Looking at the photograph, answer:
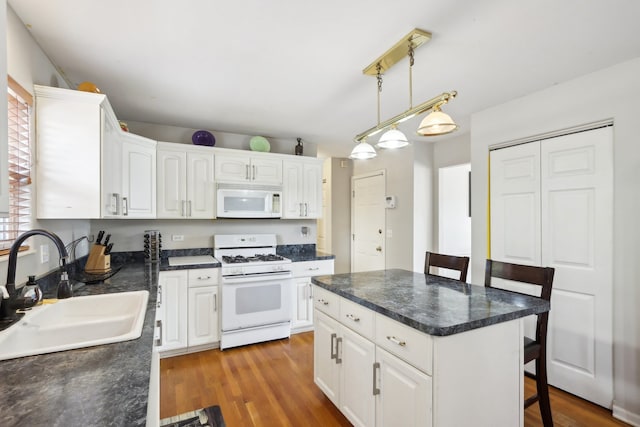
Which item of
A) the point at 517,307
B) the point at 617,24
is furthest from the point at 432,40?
the point at 517,307

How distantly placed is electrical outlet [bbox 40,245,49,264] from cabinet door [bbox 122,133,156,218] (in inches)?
29.5

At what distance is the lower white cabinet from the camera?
9.52 ft

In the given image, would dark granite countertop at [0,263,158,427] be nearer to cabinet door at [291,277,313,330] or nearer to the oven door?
the oven door

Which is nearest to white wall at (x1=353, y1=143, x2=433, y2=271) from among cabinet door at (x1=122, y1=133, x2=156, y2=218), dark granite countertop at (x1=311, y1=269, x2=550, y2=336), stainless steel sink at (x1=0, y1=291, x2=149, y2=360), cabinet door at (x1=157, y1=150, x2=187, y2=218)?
dark granite countertop at (x1=311, y1=269, x2=550, y2=336)

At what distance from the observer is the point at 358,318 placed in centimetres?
177

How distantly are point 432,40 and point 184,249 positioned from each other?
10.5 feet

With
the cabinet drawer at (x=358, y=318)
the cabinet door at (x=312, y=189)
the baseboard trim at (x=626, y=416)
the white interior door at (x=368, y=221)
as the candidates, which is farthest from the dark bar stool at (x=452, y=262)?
the white interior door at (x=368, y=221)

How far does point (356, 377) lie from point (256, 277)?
1.66m

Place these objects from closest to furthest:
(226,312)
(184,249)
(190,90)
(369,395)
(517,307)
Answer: (517,307), (369,395), (190,90), (226,312), (184,249)

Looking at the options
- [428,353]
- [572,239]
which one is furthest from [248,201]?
[572,239]

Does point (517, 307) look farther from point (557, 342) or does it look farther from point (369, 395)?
point (557, 342)

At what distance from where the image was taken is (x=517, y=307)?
1514mm

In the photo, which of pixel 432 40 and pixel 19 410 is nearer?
pixel 19 410

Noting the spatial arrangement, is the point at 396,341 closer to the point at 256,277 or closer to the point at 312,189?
the point at 256,277
